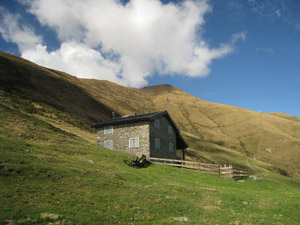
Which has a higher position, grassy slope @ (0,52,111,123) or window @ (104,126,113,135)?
grassy slope @ (0,52,111,123)

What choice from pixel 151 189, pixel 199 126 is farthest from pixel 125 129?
pixel 199 126

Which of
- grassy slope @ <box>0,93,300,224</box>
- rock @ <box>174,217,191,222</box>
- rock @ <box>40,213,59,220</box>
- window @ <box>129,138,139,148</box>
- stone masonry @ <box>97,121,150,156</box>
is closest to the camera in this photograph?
rock @ <box>40,213,59,220</box>

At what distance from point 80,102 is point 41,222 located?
91497mm

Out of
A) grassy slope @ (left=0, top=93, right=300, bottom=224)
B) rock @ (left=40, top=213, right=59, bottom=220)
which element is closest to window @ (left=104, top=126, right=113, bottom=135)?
grassy slope @ (left=0, top=93, right=300, bottom=224)

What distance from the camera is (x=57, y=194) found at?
13180 mm

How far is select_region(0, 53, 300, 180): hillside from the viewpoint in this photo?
69.5 m

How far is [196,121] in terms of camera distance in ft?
534

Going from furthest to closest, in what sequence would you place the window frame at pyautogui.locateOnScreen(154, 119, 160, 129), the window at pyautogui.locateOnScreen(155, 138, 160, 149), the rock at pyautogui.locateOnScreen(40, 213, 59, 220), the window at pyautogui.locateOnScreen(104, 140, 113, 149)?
the window at pyautogui.locateOnScreen(104, 140, 113, 149) < the window frame at pyautogui.locateOnScreen(154, 119, 160, 129) < the window at pyautogui.locateOnScreen(155, 138, 160, 149) < the rock at pyautogui.locateOnScreen(40, 213, 59, 220)

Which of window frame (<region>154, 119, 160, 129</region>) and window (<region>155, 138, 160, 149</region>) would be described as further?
window frame (<region>154, 119, 160, 129</region>)

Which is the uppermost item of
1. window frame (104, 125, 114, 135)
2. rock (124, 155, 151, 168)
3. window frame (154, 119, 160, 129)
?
window frame (154, 119, 160, 129)

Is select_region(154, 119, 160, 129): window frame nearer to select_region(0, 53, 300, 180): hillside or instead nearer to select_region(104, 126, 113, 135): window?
select_region(104, 126, 113, 135): window

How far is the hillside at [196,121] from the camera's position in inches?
2736

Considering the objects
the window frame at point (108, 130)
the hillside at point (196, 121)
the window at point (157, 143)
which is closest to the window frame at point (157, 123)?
the window at point (157, 143)

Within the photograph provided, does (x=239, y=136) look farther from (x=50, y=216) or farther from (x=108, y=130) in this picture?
(x=50, y=216)
